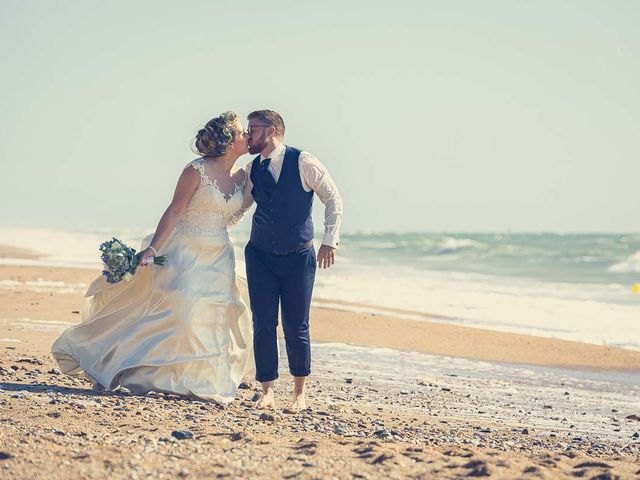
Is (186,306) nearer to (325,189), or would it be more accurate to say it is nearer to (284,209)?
(284,209)

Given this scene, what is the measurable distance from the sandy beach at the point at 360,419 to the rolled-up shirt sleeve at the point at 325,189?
1.19 meters

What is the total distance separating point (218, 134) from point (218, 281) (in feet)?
3.38

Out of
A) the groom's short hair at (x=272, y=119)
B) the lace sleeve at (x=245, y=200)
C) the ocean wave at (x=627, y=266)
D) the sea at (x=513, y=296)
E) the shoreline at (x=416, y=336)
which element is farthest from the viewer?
the ocean wave at (x=627, y=266)

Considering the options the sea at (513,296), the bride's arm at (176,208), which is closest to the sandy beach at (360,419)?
the bride's arm at (176,208)

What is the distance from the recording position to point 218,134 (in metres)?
7.15

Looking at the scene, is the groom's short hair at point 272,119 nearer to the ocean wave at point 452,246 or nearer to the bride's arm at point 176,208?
the bride's arm at point 176,208

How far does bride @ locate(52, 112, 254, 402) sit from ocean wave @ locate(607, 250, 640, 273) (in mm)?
28847

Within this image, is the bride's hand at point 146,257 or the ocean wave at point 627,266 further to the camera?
the ocean wave at point 627,266

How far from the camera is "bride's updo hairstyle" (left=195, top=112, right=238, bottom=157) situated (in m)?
7.12

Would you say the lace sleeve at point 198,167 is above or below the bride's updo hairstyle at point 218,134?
below

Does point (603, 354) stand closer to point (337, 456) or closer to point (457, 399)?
point (457, 399)

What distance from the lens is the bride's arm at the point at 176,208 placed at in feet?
23.5

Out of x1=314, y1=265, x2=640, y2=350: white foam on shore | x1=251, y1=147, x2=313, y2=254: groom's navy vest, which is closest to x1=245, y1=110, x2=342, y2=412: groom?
x1=251, y1=147, x2=313, y2=254: groom's navy vest

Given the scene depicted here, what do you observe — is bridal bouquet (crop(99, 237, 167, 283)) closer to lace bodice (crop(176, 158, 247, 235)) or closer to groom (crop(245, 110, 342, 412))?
lace bodice (crop(176, 158, 247, 235))
